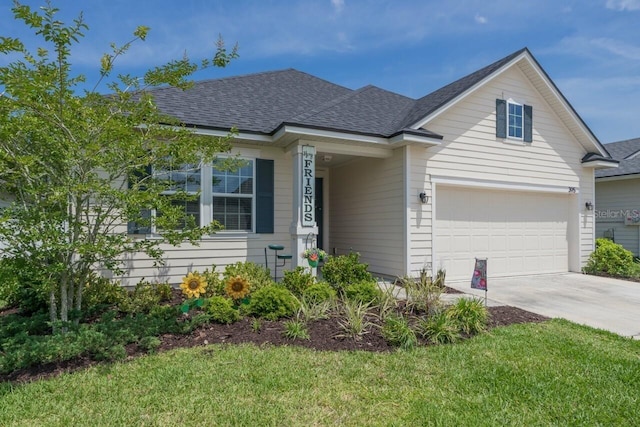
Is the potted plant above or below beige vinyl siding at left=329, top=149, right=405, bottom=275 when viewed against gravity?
below

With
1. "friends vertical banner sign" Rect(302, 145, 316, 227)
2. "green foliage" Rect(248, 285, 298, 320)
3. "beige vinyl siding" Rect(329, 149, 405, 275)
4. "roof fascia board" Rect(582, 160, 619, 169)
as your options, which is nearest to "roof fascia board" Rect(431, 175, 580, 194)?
"roof fascia board" Rect(582, 160, 619, 169)

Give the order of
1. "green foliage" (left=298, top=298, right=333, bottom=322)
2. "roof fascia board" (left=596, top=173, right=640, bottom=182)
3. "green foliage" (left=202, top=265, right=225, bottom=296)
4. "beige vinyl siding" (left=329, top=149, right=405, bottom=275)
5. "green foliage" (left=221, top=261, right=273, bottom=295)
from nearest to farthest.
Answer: "green foliage" (left=298, top=298, right=333, bottom=322) → "green foliage" (left=202, top=265, right=225, bottom=296) → "green foliage" (left=221, top=261, right=273, bottom=295) → "beige vinyl siding" (left=329, top=149, right=405, bottom=275) → "roof fascia board" (left=596, top=173, right=640, bottom=182)

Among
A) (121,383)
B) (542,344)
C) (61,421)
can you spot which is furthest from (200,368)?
(542,344)

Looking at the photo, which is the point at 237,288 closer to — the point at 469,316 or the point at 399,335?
the point at 399,335

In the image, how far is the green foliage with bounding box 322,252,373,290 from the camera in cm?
651

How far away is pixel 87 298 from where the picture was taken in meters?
5.27

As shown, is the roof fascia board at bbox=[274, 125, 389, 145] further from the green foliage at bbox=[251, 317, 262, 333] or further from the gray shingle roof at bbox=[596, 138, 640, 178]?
the gray shingle roof at bbox=[596, 138, 640, 178]

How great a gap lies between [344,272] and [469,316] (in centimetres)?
232

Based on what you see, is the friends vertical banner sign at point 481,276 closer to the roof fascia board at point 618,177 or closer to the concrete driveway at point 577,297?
the concrete driveway at point 577,297

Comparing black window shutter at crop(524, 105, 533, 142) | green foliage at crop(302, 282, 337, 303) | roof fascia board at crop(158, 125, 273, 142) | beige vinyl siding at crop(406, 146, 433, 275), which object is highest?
black window shutter at crop(524, 105, 533, 142)

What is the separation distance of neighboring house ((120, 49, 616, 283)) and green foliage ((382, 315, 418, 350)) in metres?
2.97

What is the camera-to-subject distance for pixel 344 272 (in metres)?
6.54

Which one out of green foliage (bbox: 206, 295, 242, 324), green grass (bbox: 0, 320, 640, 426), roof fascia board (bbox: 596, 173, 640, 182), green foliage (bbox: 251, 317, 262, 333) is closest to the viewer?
green grass (bbox: 0, 320, 640, 426)

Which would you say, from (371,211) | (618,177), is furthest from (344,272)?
(618,177)
